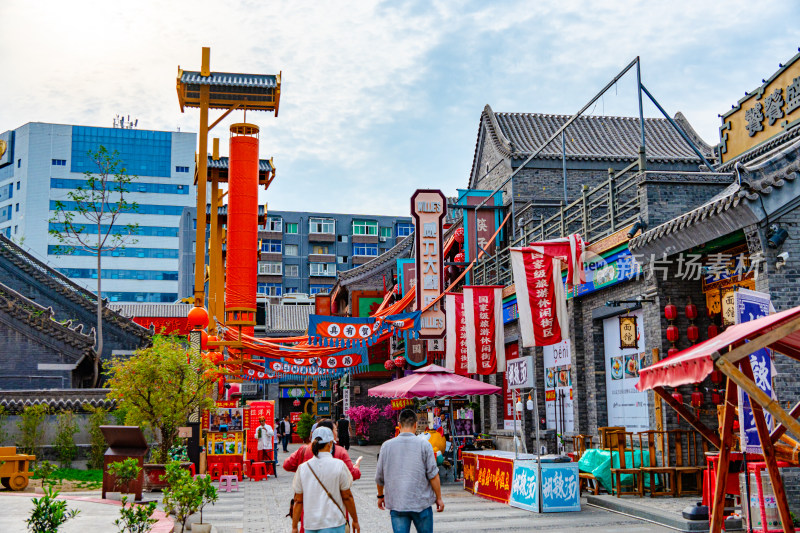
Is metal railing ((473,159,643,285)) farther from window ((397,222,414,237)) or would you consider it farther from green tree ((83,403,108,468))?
window ((397,222,414,237))

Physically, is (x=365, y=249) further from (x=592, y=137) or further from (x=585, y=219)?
(x=585, y=219)

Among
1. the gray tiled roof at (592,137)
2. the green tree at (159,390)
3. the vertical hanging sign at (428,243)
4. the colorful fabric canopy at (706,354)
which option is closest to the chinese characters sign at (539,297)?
the vertical hanging sign at (428,243)

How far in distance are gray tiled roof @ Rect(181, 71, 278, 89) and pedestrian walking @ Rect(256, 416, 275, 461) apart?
9.19 m

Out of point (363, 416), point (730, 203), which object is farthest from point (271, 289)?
point (730, 203)

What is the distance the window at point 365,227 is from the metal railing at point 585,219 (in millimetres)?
49396

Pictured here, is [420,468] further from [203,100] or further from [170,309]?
[170,309]

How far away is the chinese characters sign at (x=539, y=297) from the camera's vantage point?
1559cm

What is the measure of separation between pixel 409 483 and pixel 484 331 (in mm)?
12675

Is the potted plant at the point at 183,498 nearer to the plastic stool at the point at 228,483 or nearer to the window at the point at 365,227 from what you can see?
the plastic stool at the point at 228,483

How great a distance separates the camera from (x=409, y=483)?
7.24m

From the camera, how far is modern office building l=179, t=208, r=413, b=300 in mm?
72062

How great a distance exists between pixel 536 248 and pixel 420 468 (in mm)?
8702

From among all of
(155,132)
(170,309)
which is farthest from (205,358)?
(155,132)

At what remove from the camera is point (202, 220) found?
1689 centimetres
